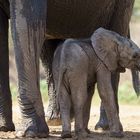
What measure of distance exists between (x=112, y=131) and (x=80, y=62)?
69 centimetres

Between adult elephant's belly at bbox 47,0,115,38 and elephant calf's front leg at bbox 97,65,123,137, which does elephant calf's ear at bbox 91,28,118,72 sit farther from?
adult elephant's belly at bbox 47,0,115,38

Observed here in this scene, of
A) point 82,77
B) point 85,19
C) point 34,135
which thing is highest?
point 85,19

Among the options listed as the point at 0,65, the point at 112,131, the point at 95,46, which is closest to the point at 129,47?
the point at 95,46

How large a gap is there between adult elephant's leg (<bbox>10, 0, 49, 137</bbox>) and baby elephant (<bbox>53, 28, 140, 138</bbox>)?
0.65ft

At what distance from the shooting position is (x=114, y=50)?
257 inches

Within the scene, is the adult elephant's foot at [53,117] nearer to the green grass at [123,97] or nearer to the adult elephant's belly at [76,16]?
the adult elephant's belly at [76,16]

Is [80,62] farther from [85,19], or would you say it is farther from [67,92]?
[85,19]

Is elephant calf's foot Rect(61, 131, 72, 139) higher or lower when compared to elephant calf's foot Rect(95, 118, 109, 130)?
higher

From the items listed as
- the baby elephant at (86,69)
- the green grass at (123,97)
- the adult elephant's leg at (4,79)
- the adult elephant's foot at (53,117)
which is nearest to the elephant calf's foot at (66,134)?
the baby elephant at (86,69)

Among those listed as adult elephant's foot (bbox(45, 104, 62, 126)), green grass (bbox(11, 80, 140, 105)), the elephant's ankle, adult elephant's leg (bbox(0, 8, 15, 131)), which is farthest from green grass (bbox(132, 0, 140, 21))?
the elephant's ankle

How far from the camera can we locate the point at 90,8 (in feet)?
24.4

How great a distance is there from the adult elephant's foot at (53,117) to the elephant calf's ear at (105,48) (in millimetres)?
2017

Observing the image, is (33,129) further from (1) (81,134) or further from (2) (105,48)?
(2) (105,48)

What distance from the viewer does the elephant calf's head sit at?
6441mm
